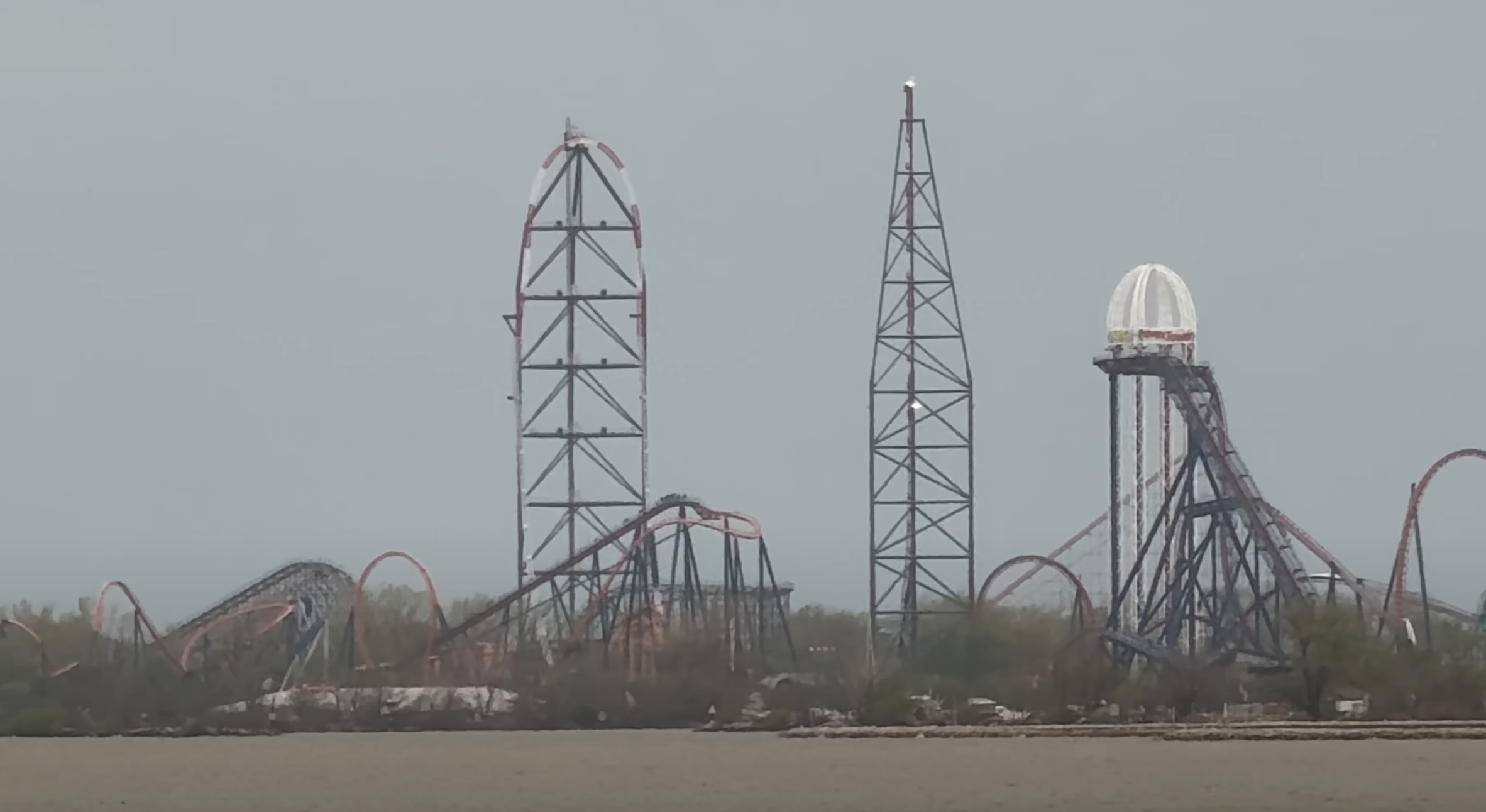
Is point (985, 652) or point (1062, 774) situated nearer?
point (1062, 774)

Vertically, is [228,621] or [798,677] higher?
[228,621]

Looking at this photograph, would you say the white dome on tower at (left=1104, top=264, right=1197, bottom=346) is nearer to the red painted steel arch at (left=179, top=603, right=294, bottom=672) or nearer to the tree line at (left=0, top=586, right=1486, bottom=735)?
the tree line at (left=0, top=586, right=1486, bottom=735)

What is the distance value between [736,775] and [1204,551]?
49.5ft

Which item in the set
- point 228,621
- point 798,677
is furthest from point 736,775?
point 228,621

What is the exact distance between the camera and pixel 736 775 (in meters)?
43.8

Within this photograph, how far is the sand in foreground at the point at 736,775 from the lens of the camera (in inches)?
1549

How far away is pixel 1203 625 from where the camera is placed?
199 ft

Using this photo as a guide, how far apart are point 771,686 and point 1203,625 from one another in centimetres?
953

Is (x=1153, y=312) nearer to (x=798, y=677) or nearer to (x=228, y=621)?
(x=798, y=677)

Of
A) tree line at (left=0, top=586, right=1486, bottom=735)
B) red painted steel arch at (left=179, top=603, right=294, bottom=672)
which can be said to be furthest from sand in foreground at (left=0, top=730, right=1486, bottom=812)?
red painted steel arch at (left=179, top=603, right=294, bottom=672)

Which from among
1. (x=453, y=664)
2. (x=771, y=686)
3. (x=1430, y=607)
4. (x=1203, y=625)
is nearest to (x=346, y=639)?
(x=453, y=664)

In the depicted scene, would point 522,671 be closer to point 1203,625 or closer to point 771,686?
point 771,686

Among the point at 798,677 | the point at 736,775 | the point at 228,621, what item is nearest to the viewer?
the point at 736,775

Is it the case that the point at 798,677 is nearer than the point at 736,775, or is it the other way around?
the point at 736,775
